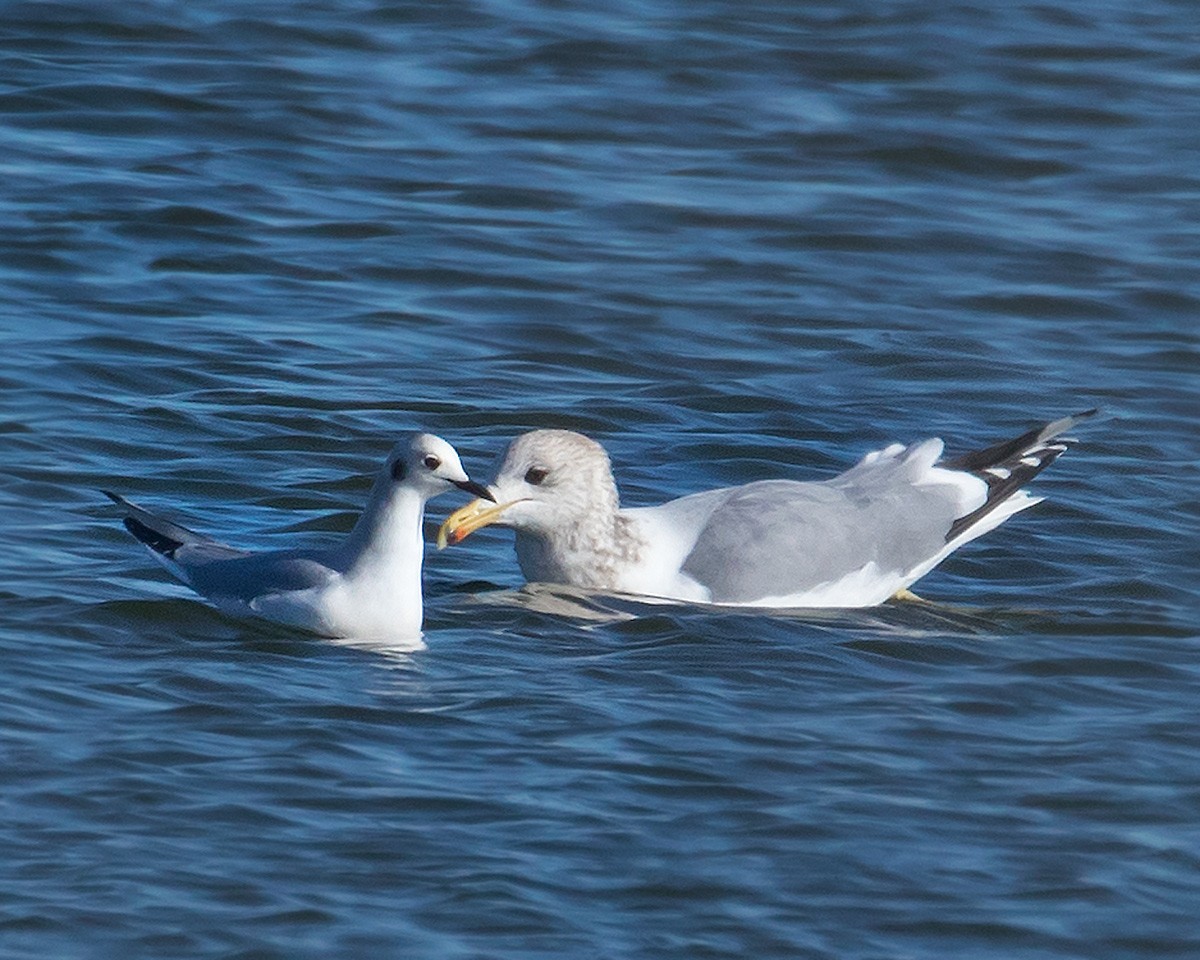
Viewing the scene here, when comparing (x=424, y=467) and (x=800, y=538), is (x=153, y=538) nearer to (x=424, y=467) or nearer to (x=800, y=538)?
(x=424, y=467)

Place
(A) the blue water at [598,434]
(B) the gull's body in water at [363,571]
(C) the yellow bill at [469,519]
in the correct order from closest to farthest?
(A) the blue water at [598,434]
(B) the gull's body in water at [363,571]
(C) the yellow bill at [469,519]

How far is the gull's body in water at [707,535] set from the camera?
8805 millimetres

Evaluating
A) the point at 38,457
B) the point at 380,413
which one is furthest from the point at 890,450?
the point at 38,457

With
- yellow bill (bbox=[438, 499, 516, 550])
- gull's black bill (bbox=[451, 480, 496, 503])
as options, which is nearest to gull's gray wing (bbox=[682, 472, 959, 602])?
yellow bill (bbox=[438, 499, 516, 550])

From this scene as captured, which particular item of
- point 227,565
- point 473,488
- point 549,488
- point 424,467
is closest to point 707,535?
point 549,488

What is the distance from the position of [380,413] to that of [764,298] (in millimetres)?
2877

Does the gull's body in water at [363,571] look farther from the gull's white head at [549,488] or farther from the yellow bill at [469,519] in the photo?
the gull's white head at [549,488]

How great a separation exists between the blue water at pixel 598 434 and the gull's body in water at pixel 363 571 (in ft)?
0.41

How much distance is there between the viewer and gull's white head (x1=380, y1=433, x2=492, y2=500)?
8219 mm

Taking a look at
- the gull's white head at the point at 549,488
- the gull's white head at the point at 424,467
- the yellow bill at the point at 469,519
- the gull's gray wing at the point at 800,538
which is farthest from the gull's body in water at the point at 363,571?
the gull's gray wing at the point at 800,538

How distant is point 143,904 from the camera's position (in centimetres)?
605

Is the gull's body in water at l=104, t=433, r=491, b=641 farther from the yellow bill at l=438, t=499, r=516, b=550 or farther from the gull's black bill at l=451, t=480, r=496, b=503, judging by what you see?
Result: the yellow bill at l=438, t=499, r=516, b=550

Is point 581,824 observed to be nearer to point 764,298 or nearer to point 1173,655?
point 1173,655

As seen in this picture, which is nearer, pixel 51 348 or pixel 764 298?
pixel 51 348
